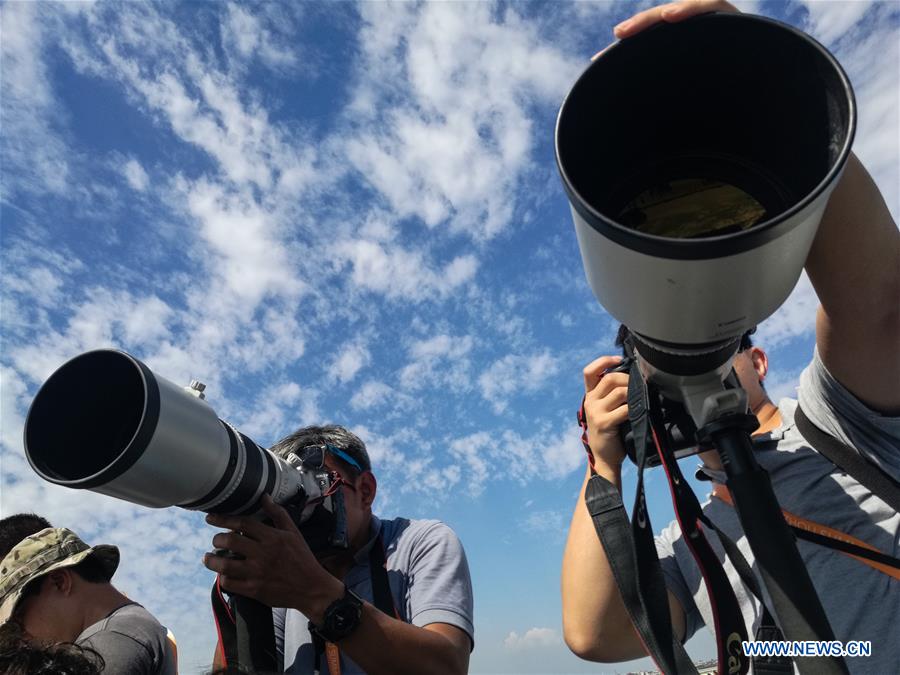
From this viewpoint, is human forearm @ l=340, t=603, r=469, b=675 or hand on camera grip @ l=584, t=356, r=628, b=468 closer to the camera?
hand on camera grip @ l=584, t=356, r=628, b=468

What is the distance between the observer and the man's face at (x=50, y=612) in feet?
10.0

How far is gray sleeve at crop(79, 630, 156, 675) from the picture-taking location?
2.66m

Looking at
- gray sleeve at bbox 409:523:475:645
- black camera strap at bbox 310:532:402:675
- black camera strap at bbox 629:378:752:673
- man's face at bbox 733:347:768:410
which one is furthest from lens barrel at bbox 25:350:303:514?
man's face at bbox 733:347:768:410

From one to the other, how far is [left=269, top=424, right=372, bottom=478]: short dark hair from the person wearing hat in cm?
96

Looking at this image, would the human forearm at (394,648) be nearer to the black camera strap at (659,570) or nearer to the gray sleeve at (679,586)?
the gray sleeve at (679,586)

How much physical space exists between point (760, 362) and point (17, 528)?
12.5 ft

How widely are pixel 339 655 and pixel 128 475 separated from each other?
1200 millimetres

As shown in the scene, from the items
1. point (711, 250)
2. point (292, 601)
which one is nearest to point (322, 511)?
point (292, 601)

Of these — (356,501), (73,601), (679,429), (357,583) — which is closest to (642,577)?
(679,429)

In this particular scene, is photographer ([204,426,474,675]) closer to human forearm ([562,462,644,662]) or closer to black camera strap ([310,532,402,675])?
black camera strap ([310,532,402,675])

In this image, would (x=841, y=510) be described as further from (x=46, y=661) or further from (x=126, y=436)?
(x=46, y=661)

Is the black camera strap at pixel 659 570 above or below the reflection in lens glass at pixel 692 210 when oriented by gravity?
below

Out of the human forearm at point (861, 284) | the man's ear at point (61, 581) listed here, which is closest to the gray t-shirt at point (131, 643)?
the man's ear at point (61, 581)

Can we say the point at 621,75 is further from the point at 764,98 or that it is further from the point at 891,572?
the point at 891,572
